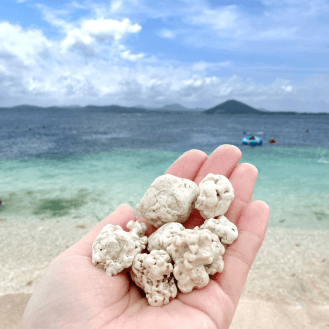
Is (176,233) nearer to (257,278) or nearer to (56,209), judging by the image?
(257,278)

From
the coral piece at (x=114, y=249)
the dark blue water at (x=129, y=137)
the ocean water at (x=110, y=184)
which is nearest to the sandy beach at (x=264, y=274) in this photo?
the ocean water at (x=110, y=184)

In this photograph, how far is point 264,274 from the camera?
5.40 m

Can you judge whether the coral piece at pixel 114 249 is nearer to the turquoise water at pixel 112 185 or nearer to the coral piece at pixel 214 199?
the coral piece at pixel 214 199

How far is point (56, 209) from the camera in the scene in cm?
917

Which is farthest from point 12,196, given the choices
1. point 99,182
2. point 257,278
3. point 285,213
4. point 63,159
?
point 285,213

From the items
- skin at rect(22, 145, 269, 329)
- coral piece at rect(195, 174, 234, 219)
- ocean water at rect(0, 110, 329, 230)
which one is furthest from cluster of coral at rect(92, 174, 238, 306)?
ocean water at rect(0, 110, 329, 230)

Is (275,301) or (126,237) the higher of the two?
(126,237)

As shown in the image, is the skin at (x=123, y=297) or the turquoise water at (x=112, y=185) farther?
the turquoise water at (x=112, y=185)

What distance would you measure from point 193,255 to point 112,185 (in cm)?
978

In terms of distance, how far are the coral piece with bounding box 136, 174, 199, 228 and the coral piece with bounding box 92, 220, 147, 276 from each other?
38cm

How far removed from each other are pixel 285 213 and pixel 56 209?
7827 mm

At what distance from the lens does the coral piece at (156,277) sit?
2.39m

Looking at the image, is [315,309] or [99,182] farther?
[99,182]

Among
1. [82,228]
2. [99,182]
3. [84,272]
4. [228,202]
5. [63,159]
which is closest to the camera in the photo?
[84,272]
